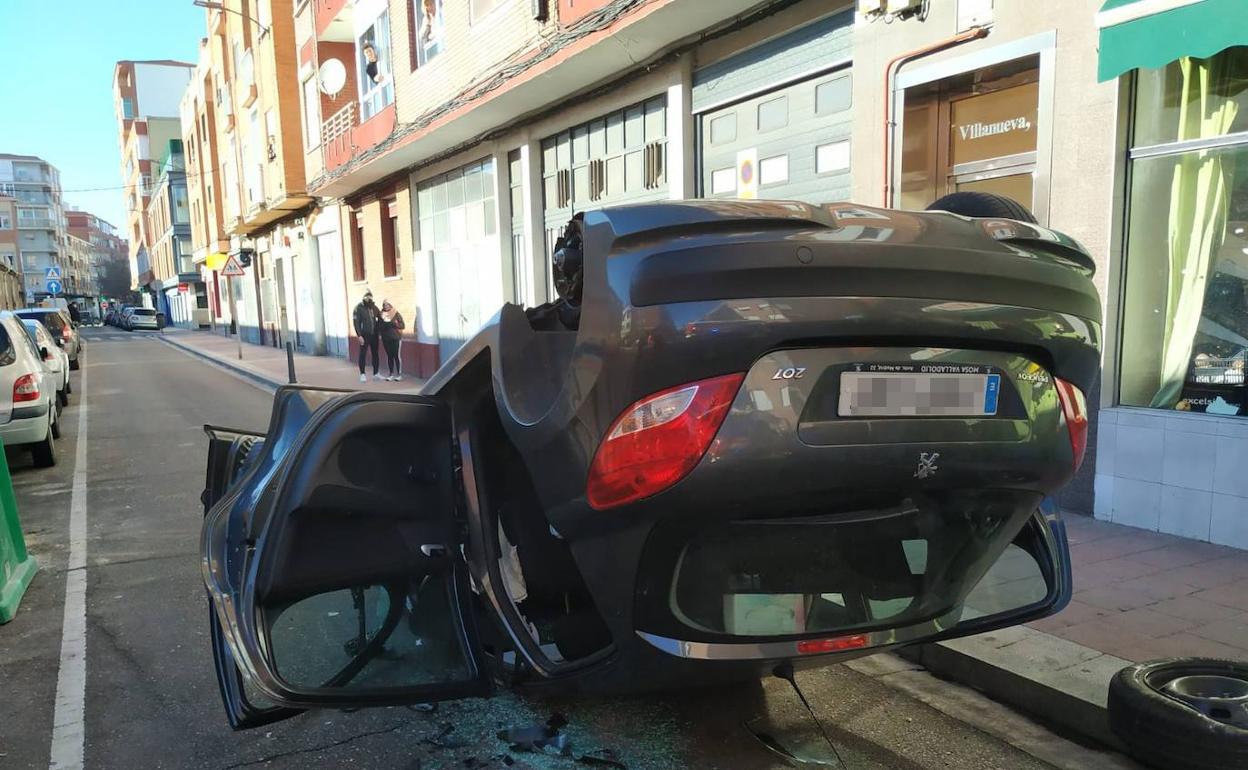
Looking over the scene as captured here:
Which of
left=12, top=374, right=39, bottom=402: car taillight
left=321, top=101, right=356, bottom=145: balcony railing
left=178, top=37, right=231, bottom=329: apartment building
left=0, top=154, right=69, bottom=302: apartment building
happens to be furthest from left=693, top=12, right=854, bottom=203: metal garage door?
left=0, top=154, right=69, bottom=302: apartment building

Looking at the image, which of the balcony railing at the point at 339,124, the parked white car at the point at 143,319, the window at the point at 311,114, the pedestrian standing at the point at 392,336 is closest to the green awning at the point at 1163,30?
the pedestrian standing at the point at 392,336

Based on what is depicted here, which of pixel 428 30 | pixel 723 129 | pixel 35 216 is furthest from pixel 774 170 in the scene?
pixel 35 216

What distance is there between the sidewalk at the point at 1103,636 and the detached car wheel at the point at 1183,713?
0.18 m

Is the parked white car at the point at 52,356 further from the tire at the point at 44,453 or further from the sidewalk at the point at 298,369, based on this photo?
the sidewalk at the point at 298,369

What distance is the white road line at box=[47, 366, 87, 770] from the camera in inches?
121

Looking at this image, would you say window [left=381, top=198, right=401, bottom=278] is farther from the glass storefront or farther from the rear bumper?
the glass storefront

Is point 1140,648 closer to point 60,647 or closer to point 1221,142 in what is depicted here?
point 1221,142

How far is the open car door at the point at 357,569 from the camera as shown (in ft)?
8.63

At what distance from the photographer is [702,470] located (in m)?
1.91

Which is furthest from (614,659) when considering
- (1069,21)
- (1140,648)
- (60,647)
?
(1069,21)

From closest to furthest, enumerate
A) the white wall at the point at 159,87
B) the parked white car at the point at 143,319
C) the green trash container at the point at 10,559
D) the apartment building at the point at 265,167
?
1. the green trash container at the point at 10,559
2. the apartment building at the point at 265,167
3. the parked white car at the point at 143,319
4. the white wall at the point at 159,87

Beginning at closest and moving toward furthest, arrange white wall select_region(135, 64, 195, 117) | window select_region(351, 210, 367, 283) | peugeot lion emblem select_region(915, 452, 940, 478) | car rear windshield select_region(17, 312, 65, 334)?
peugeot lion emblem select_region(915, 452, 940, 478) < car rear windshield select_region(17, 312, 65, 334) < window select_region(351, 210, 367, 283) < white wall select_region(135, 64, 195, 117)

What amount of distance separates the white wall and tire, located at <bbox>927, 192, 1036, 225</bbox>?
92.2 m

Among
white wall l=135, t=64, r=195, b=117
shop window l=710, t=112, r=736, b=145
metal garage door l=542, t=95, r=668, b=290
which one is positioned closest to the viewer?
shop window l=710, t=112, r=736, b=145
